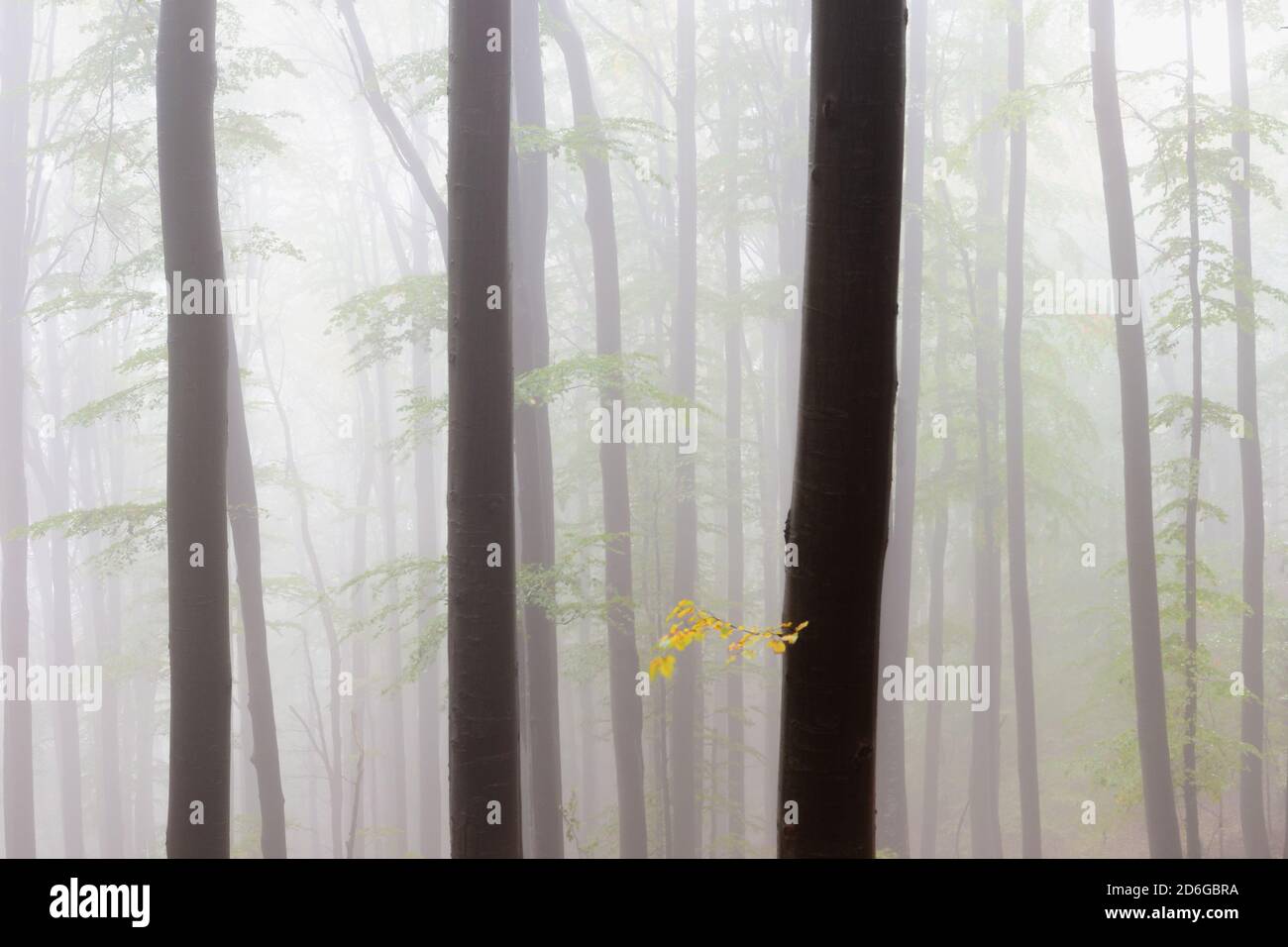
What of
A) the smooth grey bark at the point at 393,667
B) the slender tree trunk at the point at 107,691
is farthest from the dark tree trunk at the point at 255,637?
the slender tree trunk at the point at 107,691

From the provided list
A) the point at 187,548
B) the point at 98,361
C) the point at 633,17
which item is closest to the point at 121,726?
the point at 98,361

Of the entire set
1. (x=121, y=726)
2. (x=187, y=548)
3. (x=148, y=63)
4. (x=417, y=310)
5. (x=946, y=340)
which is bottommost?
(x=121, y=726)

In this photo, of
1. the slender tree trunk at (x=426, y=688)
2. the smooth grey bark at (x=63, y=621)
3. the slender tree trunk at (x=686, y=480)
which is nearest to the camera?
the slender tree trunk at (x=686, y=480)

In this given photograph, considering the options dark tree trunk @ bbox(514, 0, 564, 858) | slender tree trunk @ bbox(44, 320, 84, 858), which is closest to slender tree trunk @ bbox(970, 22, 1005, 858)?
dark tree trunk @ bbox(514, 0, 564, 858)

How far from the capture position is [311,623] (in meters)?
39.1

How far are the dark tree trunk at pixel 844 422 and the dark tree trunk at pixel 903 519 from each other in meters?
9.41

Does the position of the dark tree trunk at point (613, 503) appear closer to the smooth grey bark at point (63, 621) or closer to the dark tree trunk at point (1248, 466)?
the dark tree trunk at point (1248, 466)

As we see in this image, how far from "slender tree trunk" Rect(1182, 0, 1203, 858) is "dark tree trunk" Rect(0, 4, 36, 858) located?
1475 centimetres

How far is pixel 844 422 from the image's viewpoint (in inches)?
119

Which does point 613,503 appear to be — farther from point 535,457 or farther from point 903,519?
point 903,519

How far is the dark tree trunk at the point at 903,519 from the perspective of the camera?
40.5 feet

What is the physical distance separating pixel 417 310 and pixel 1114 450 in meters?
25.0
